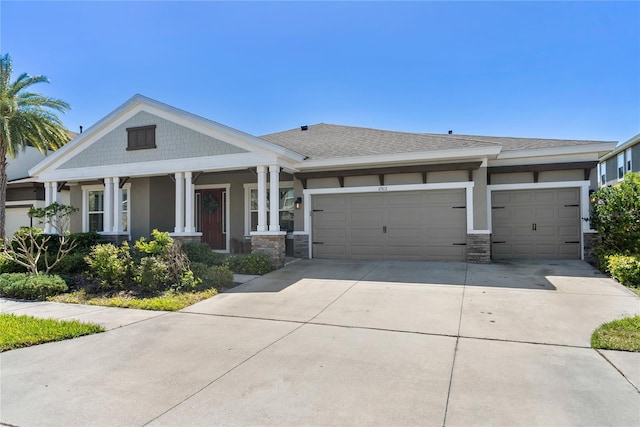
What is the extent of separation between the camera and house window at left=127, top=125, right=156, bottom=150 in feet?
38.6

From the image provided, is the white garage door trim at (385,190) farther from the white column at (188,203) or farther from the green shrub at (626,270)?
the white column at (188,203)

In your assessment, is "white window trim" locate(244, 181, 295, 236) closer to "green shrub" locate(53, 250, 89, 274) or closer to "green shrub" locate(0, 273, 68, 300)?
"green shrub" locate(53, 250, 89, 274)

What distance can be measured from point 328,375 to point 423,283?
187 inches

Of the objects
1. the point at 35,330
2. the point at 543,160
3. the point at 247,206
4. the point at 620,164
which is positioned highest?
the point at 620,164

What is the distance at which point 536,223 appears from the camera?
10.6 metres

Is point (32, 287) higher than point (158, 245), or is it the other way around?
point (158, 245)

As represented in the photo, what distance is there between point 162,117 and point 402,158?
7477 millimetres

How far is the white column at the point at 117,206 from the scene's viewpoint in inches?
494

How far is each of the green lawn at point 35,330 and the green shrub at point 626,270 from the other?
9655 mm

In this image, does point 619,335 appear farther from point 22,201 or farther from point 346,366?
point 22,201

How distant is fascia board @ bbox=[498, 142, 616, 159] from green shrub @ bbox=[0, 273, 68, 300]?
38.0ft

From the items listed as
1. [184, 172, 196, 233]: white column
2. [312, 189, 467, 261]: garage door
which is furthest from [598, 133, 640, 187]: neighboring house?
[184, 172, 196, 233]: white column

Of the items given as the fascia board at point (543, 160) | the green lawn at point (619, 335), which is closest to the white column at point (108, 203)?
the fascia board at point (543, 160)

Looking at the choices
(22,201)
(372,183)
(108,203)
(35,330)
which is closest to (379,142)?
(372,183)
